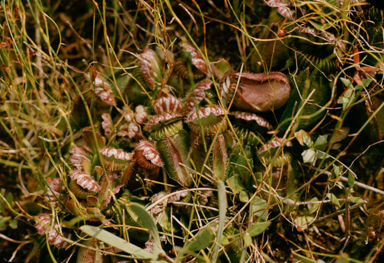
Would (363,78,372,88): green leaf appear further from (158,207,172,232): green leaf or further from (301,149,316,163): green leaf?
(158,207,172,232): green leaf

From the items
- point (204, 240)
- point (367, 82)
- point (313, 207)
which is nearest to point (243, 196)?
point (313, 207)

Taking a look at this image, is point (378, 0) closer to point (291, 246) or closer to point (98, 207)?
point (291, 246)

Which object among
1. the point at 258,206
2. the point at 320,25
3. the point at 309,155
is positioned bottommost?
the point at 258,206

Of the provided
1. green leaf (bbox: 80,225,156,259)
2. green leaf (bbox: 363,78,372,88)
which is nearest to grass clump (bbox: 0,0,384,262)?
green leaf (bbox: 363,78,372,88)

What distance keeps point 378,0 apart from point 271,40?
465 millimetres

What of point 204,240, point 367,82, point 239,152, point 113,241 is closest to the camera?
point 204,240

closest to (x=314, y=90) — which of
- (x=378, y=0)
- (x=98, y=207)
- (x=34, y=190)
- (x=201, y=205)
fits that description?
(x=378, y=0)

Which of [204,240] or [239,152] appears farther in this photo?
[239,152]

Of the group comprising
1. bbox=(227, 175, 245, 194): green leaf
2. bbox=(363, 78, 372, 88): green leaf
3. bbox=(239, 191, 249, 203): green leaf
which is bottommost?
bbox=(239, 191, 249, 203): green leaf

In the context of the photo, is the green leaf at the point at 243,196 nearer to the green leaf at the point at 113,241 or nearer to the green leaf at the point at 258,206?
the green leaf at the point at 258,206

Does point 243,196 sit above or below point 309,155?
below

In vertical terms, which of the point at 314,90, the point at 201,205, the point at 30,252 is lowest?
the point at 30,252

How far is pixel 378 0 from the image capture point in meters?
1.17

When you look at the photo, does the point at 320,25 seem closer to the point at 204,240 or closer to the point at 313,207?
the point at 313,207
